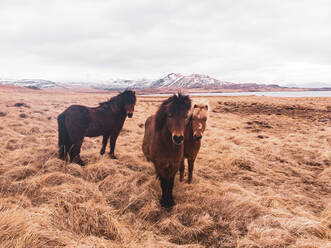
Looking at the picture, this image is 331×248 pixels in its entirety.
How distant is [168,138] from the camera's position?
3.08m

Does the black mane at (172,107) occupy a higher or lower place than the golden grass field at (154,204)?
higher

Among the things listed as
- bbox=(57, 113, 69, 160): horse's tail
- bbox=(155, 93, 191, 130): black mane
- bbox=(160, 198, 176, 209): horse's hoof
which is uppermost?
bbox=(155, 93, 191, 130): black mane

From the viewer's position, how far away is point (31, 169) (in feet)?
13.2

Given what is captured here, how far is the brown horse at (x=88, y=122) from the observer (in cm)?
463

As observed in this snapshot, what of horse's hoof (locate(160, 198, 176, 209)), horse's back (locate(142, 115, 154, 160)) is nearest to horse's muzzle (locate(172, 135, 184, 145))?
horse's back (locate(142, 115, 154, 160))

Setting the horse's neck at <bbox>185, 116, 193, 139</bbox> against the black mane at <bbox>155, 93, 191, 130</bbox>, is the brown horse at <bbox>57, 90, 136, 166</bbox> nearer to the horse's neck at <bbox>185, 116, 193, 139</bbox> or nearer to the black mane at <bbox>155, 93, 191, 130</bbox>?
the horse's neck at <bbox>185, 116, 193, 139</bbox>

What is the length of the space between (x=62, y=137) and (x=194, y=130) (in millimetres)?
3715

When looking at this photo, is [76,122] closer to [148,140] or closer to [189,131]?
[148,140]

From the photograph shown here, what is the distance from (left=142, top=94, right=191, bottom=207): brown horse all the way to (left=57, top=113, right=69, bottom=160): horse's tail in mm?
2934

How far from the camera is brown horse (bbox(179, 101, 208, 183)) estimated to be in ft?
12.8

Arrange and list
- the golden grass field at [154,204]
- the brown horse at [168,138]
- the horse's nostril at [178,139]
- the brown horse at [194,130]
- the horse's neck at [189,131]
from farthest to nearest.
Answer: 1. the horse's neck at [189,131]
2. the brown horse at [194,130]
3. the brown horse at [168,138]
4. the horse's nostril at [178,139]
5. the golden grass field at [154,204]

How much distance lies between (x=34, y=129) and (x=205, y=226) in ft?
28.8

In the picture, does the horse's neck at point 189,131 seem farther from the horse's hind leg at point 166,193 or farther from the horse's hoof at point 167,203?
the horse's hoof at point 167,203

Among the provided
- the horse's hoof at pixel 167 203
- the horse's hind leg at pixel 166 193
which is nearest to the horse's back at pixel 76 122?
the horse's hind leg at pixel 166 193
